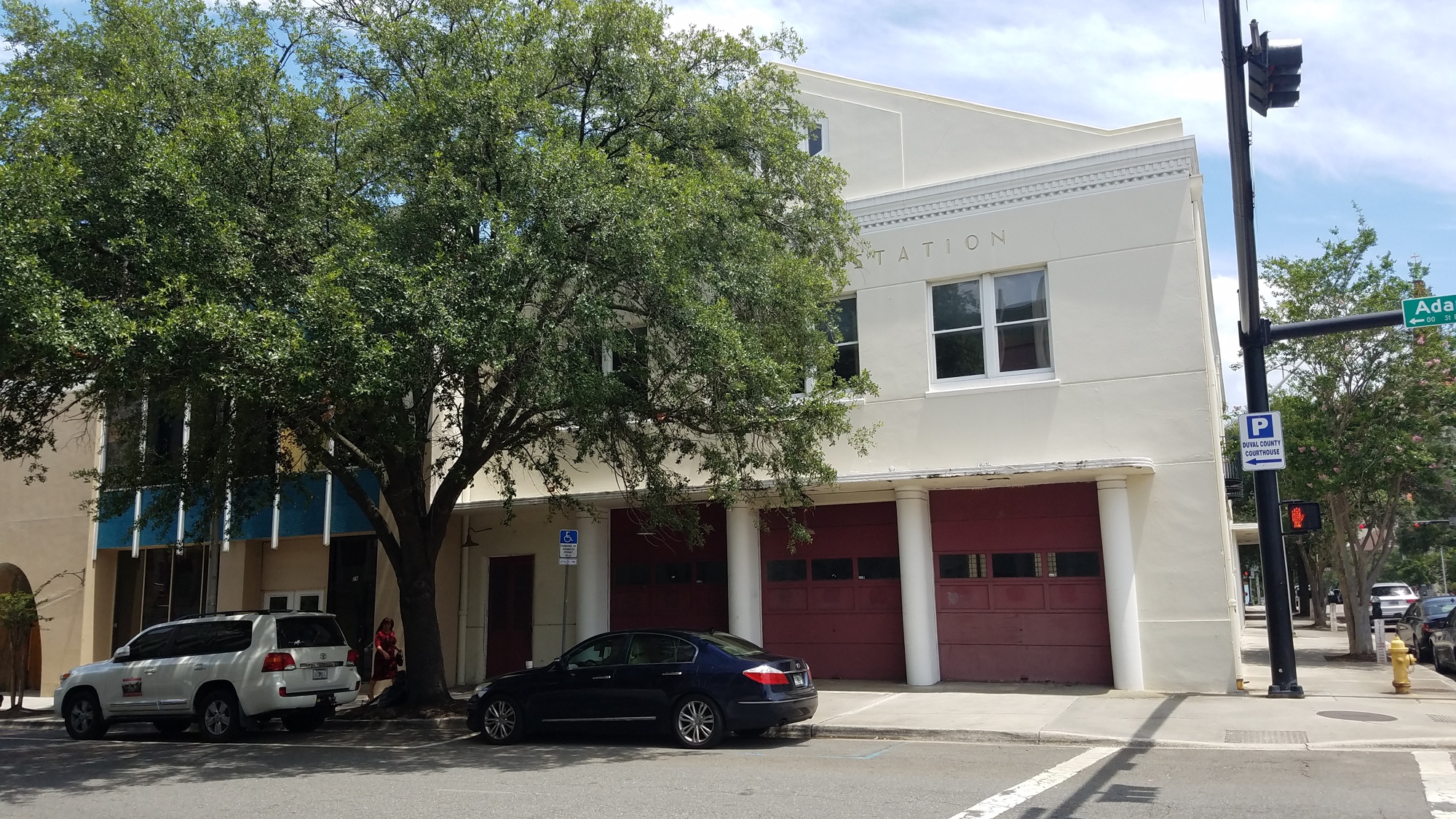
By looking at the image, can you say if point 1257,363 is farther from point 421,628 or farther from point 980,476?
point 421,628

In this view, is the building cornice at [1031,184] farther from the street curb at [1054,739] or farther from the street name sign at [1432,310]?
the street curb at [1054,739]

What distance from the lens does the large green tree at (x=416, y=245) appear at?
35.9 feet

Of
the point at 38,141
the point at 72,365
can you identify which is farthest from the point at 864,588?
the point at 38,141

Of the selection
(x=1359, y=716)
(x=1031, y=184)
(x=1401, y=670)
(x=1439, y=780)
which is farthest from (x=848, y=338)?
(x=1439, y=780)

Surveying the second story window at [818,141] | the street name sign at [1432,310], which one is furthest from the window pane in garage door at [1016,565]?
the second story window at [818,141]

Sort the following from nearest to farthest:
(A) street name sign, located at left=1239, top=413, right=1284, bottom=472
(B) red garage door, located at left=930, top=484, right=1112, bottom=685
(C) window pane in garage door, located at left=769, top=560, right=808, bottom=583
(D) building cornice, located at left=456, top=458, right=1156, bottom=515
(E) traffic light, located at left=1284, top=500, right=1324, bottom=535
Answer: (A) street name sign, located at left=1239, top=413, right=1284, bottom=472 < (E) traffic light, located at left=1284, top=500, right=1324, bottom=535 < (D) building cornice, located at left=456, top=458, right=1156, bottom=515 < (B) red garage door, located at left=930, top=484, right=1112, bottom=685 < (C) window pane in garage door, located at left=769, top=560, right=808, bottom=583

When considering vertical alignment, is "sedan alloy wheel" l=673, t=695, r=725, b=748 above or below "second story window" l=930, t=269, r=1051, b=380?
below

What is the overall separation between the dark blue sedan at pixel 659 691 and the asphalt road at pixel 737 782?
13.4 inches

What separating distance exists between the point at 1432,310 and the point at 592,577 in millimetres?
13384

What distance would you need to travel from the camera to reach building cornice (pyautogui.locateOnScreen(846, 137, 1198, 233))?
1609 centimetres

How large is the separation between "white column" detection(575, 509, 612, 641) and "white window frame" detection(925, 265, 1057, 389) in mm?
6549

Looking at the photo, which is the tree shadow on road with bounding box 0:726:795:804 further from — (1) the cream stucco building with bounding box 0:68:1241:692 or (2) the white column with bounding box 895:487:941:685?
(1) the cream stucco building with bounding box 0:68:1241:692

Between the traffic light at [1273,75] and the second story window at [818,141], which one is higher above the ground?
the second story window at [818,141]

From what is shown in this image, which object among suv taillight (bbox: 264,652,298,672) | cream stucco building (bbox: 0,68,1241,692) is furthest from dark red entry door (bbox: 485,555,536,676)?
suv taillight (bbox: 264,652,298,672)
